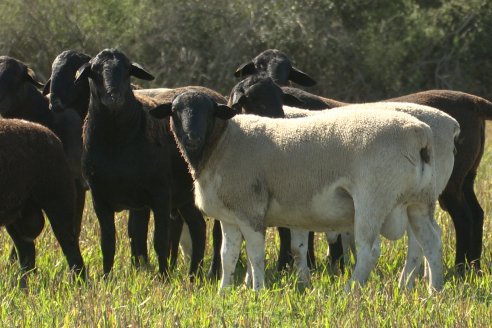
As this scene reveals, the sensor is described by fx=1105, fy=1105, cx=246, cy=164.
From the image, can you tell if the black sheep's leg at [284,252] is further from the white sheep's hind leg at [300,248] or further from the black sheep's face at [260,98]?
the black sheep's face at [260,98]

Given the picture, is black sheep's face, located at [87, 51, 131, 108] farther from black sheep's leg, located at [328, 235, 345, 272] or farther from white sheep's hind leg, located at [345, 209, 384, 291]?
black sheep's leg, located at [328, 235, 345, 272]

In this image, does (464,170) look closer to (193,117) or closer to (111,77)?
(193,117)

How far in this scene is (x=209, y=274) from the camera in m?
9.54

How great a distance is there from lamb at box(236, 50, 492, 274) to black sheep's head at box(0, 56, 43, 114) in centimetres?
244

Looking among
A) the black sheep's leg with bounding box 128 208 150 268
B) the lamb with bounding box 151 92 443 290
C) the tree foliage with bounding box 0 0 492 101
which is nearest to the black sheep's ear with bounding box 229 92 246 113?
the lamb with bounding box 151 92 443 290

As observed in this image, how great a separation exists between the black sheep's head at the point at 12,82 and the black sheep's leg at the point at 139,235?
150 cm

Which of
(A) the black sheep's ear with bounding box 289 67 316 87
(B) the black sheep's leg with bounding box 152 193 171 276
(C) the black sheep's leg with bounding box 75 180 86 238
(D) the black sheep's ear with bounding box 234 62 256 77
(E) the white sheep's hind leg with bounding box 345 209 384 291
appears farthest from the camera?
(A) the black sheep's ear with bounding box 289 67 316 87

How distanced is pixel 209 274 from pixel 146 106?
60.8 inches

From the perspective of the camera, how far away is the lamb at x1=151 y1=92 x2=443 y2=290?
25.6 feet

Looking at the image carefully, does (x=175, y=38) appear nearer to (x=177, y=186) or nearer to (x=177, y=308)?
(x=177, y=186)

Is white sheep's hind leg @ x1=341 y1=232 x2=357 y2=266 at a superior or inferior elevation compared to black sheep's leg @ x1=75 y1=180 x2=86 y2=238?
inferior

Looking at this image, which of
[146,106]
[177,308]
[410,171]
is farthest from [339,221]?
[146,106]

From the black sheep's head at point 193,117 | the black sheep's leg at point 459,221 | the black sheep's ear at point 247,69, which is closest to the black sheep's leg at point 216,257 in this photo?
the black sheep's head at point 193,117

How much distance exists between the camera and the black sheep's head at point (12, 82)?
396 inches
